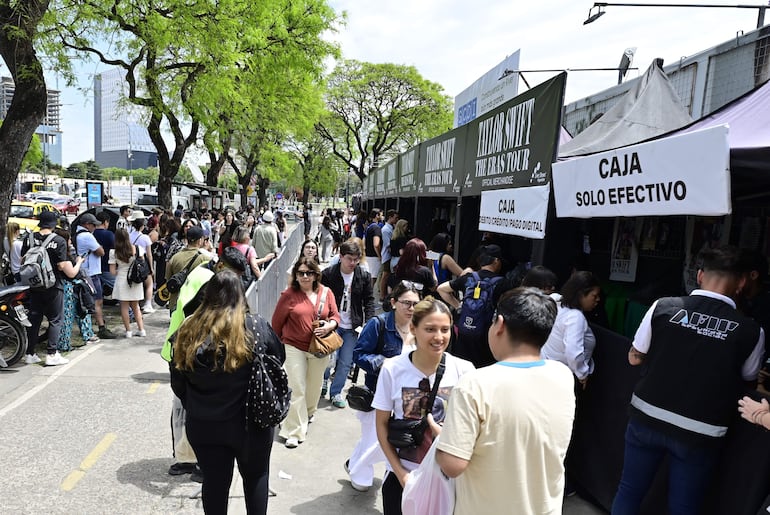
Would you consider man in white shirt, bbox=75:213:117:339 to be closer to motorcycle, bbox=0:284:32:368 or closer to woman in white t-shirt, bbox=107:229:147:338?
woman in white t-shirt, bbox=107:229:147:338

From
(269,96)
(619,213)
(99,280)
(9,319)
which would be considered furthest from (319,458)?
(269,96)

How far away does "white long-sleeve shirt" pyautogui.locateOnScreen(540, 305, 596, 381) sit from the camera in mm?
3883

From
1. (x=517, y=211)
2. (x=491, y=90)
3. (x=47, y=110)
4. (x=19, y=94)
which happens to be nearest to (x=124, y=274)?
(x=19, y=94)

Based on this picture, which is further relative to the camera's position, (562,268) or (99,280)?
(99,280)

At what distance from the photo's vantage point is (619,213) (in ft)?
12.6

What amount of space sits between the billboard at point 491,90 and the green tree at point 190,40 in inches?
186

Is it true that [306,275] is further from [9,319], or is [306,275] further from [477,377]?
[9,319]

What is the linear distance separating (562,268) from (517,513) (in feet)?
10.9

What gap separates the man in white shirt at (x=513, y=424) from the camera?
6.18 feet

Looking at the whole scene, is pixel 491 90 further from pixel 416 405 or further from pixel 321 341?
pixel 416 405

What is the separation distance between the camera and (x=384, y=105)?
134 ft

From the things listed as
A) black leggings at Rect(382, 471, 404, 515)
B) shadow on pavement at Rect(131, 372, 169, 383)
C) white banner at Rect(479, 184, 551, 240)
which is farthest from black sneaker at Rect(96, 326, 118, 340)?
black leggings at Rect(382, 471, 404, 515)

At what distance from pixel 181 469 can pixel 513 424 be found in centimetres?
337

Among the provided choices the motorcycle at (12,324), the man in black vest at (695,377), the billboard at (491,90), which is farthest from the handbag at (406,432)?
the billboard at (491,90)
